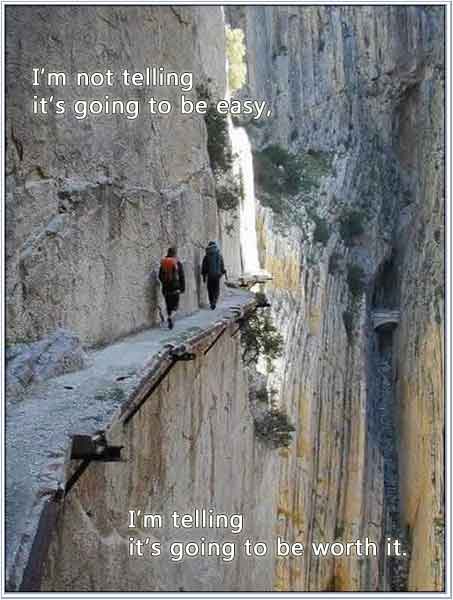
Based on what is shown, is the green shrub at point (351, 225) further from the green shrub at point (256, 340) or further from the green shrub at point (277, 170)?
the green shrub at point (256, 340)

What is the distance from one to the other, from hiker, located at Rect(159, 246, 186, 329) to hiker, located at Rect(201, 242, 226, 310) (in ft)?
5.57

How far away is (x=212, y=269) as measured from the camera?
902 cm

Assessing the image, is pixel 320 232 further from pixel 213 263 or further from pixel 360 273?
pixel 213 263

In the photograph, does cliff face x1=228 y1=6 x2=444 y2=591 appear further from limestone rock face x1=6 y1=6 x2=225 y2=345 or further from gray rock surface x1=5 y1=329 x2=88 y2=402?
gray rock surface x1=5 y1=329 x2=88 y2=402

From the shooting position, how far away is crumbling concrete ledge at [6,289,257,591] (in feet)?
11.1

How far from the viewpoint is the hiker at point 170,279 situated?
7164mm

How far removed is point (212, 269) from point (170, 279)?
6.16 ft

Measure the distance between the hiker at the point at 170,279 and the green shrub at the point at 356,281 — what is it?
681 inches

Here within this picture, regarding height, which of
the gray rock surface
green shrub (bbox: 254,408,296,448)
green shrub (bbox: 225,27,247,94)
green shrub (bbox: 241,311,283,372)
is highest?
green shrub (bbox: 225,27,247,94)

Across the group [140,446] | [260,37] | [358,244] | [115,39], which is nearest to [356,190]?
[358,244]

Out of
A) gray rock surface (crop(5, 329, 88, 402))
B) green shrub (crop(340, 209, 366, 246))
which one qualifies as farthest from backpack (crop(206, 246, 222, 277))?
green shrub (crop(340, 209, 366, 246))

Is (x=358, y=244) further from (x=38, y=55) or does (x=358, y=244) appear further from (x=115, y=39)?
(x=38, y=55)

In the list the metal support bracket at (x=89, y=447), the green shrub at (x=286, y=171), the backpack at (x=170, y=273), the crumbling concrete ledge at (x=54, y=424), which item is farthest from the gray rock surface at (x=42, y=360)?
the green shrub at (x=286, y=171)

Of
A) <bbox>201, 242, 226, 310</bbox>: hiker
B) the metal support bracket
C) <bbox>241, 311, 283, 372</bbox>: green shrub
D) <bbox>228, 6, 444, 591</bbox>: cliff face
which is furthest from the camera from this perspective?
<bbox>228, 6, 444, 591</bbox>: cliff face
